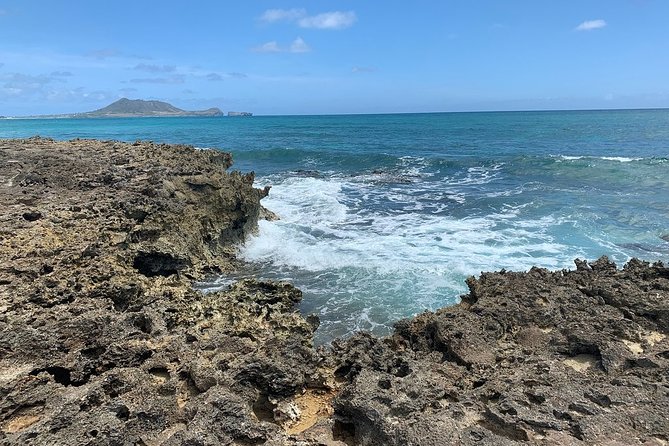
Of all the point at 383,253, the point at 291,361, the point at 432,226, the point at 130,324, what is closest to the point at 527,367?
the point at 291,361

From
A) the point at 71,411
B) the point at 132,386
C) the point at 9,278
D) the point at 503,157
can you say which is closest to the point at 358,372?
the point at 132,386

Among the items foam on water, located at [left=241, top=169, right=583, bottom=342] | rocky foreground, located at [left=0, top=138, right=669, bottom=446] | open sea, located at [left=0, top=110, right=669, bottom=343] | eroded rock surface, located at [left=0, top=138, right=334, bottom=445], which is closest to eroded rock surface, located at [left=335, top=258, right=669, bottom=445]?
rocky foreground, located at [left=0, top=138, right=669, bottom=446]

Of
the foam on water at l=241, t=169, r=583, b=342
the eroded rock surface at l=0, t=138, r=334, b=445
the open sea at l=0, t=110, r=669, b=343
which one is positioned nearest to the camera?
the eroded rock surface at l=0, t=138, r=334, b=445

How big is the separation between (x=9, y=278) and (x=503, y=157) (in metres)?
35.1

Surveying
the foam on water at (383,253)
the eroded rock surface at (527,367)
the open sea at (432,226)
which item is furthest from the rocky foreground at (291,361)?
the open sea at (432,226)

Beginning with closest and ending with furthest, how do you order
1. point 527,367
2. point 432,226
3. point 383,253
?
1. point 527,367
2. point 383,253
3. point 432,226

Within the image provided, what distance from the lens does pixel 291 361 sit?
5398mm

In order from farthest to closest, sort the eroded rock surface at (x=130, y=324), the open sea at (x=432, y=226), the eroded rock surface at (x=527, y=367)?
the open sea at (x=432, y=226)
the eroded rock surface at (x=130, y=324)
the eroded rock surface at (x=527, y=367)

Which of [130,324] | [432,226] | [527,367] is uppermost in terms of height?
[130,324]

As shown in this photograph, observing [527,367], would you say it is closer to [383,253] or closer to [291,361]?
[291,361]

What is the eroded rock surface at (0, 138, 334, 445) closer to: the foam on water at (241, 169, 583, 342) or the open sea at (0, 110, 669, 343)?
the foam on water at (241, 169, 583, 342)

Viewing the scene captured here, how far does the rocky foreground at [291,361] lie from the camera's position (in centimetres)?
426

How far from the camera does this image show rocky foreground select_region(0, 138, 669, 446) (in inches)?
168

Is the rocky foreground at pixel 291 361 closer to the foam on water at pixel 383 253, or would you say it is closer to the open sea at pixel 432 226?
the foam on water at pixel 383 253
